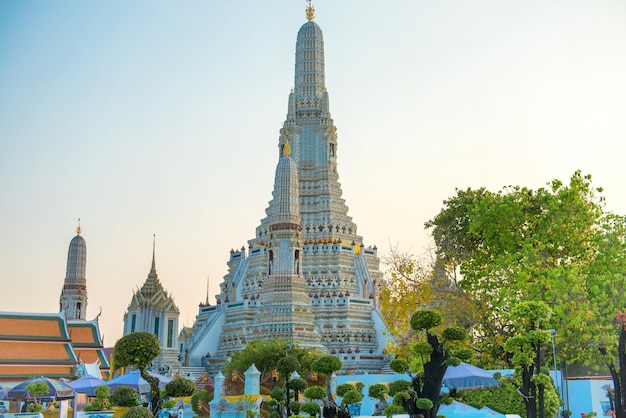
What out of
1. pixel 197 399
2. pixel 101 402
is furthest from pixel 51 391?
pixel 197 399

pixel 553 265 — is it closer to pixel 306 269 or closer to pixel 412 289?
pixel 412 289

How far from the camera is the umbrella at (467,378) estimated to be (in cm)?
2727

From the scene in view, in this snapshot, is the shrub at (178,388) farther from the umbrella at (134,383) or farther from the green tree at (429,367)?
the green tree at (429,367)

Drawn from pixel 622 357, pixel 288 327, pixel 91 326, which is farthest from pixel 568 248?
pixel 91 326

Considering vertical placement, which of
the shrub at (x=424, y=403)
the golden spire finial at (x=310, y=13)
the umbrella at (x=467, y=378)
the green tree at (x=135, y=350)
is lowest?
the shrub at (x=424, y=403)

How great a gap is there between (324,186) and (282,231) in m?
14.5

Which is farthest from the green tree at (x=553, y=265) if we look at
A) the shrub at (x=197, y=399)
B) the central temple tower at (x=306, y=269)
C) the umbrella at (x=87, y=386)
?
the central temple tower at (x=306, y=269)

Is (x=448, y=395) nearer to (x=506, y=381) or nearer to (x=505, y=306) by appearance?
(x=506, y=381)

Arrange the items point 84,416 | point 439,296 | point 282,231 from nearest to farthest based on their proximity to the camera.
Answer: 1. point 84,416
2. point 439,296
3. point 282,231

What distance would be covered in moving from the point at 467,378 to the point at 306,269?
40.0m

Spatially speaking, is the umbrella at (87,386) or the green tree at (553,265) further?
the umbrella at (87,386)

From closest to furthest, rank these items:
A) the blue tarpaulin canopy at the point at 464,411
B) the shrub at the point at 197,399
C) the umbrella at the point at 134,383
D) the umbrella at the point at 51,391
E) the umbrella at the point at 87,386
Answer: the blue tarpaulin canopy at the point at 464,411
the umbrella at the point at 134,383
the umbrella at the point at 87,386
the umbrella at the point at 51,391
the shrub at the point at 197,399

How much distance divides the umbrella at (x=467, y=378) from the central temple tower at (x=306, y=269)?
1058 inches

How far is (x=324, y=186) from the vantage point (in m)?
71.6
